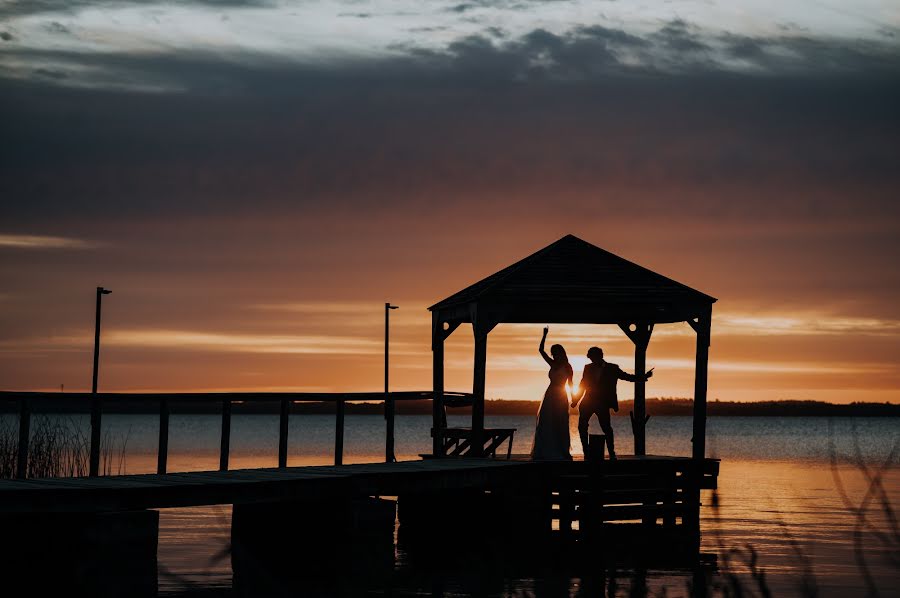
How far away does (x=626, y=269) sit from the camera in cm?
2253

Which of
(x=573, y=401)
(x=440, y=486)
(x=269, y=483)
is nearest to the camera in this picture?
(x=269, y=483)

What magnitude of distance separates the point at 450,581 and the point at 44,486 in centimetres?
532

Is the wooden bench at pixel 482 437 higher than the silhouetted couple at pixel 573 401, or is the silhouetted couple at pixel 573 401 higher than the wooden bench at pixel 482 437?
the silhouetted couple at pixel 573 401

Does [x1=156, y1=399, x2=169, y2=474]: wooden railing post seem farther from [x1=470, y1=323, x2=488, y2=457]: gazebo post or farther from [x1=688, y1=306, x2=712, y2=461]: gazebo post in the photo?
[x1=688, y1=306, x2=712, y2=461]: gazebo post

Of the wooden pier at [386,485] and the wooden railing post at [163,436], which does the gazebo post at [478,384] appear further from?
the wooden railing post at [163,436]

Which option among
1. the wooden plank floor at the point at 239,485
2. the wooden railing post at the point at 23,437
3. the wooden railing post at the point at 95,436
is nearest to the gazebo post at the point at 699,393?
the wooden plank floor at the point at 239,485

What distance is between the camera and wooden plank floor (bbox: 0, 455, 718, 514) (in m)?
14.5

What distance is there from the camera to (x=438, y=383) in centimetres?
2448

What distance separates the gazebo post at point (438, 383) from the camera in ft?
79.2

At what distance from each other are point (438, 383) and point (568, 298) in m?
4.23

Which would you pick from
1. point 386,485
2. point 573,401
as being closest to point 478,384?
point 573,401

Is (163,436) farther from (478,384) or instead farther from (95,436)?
(478,384)

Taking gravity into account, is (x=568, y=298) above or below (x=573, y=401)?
above

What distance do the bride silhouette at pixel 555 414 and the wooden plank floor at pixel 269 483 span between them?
0.49 m
